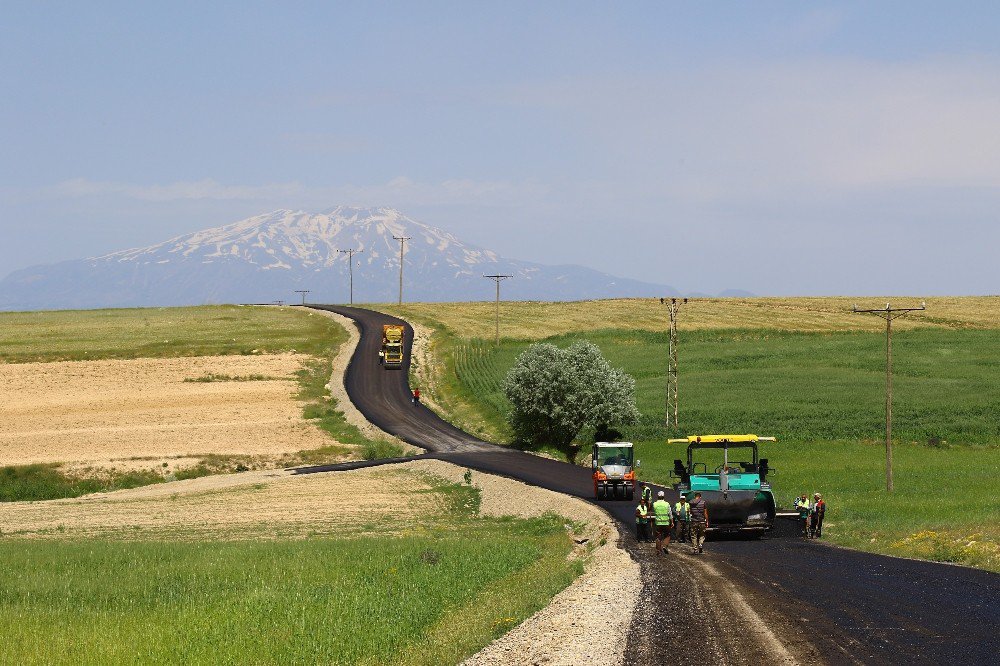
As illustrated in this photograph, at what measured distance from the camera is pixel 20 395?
88812 mm

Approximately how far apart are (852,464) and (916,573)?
3715cm

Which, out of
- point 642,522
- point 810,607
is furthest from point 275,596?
point 642,522

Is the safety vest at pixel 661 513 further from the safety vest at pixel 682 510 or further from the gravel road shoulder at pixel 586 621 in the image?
the safety vest at pixel 682 510

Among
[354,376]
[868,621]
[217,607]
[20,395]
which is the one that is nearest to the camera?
[868,621]

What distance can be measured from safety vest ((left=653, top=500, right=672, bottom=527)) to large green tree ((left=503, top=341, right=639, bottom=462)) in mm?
42035

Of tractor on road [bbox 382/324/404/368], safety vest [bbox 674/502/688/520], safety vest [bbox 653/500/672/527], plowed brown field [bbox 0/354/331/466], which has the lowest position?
plowed brown field [bbox 0/354/331/466]

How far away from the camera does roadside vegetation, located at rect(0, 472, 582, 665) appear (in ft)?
64.3

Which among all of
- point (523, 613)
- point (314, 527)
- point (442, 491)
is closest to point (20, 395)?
point (442, 491)

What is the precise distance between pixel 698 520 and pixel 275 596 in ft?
41.5

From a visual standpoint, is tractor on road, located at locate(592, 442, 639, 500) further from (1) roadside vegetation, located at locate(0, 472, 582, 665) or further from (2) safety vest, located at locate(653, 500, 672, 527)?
(2) safety vest, located at locate(653, 500, 672, 527)

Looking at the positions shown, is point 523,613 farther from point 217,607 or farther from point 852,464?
point 852,464

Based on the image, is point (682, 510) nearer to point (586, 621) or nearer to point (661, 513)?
point (661, 513)

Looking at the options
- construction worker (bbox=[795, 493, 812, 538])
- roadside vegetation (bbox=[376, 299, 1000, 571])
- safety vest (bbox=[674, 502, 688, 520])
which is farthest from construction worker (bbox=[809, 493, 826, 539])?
safety vest (bbox=[674, 502, 688, 520])

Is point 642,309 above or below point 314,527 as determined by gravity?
above
